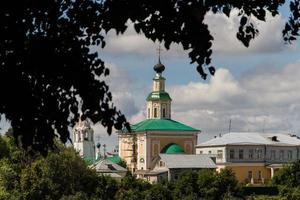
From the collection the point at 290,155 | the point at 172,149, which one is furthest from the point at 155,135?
the point at 290,155

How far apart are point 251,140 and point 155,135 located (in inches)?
303

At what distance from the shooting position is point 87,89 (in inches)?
230

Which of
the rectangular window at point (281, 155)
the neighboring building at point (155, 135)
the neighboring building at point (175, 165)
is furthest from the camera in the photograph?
the rectangular window at point (281, 155)

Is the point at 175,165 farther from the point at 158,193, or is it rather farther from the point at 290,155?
the point at 158,193

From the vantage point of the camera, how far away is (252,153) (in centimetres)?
6969

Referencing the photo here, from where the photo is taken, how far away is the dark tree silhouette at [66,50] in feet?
18.6

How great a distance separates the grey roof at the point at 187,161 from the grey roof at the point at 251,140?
5599mm

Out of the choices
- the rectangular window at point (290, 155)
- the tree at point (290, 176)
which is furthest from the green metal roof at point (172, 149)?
the tree at point (290, 176)

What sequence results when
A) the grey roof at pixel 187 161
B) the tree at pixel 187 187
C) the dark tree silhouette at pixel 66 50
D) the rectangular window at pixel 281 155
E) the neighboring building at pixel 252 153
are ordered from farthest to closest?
1. the rectangular window at pixel 281 155
2. the neighboring building at pixel 252 153
3. the grey roof at pixel 187 161
4. the tree at pixel 187 187
5. the dark tree silhouette at pixel 66 50

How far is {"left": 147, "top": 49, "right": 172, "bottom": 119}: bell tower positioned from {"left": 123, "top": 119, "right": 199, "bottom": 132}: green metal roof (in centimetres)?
70

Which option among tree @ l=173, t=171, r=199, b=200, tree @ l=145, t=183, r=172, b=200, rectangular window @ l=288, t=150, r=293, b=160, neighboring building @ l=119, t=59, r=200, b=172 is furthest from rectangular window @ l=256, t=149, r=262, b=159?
tree @ l=145, t=183, r=172, b=200

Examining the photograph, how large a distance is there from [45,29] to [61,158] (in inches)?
1516

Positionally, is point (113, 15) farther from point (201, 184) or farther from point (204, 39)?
point (201, 184)

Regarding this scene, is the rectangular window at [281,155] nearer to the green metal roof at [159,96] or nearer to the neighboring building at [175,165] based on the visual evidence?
the neighboring building at [175,165]
